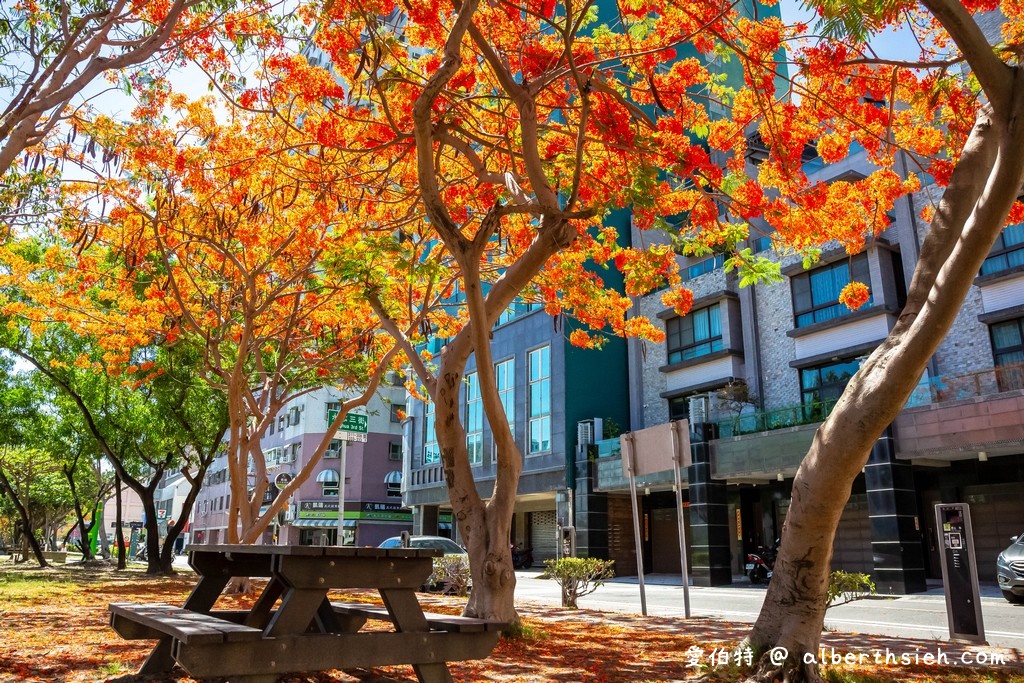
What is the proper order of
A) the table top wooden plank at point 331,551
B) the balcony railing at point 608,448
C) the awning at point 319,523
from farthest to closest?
1. the awning at point 319,523
2. the balcony railing at point 608,448
3. the table top wooden plank at point 331,551

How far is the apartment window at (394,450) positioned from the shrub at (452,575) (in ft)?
108

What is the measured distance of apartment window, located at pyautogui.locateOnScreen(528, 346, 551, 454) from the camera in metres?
32.7

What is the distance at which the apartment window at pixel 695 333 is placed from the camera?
28.1 meters

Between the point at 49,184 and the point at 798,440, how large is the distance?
18270 mm

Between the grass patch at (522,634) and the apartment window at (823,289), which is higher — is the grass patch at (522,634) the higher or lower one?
the lower one

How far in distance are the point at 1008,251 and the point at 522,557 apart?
883 inches

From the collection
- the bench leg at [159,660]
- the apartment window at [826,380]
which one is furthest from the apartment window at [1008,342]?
the bench leg at [159,660]

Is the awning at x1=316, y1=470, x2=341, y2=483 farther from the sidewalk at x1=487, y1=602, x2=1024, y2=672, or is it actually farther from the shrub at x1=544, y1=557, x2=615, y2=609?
the sidewalk at x1=487, y1=602, x2=1024, y2=672

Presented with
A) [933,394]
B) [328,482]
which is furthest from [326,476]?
[933,394]

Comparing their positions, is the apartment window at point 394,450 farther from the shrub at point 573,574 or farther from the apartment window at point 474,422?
the shrub at point 573,574

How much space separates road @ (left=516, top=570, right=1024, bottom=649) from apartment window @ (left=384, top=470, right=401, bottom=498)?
3023 cm

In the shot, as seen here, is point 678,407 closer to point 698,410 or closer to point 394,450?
point 698,410

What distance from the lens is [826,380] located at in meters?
23.9

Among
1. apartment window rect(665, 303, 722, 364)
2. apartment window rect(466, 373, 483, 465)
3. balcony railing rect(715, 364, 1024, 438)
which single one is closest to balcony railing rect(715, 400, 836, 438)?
balcony railing rect(715, 364, 1024, 438)
